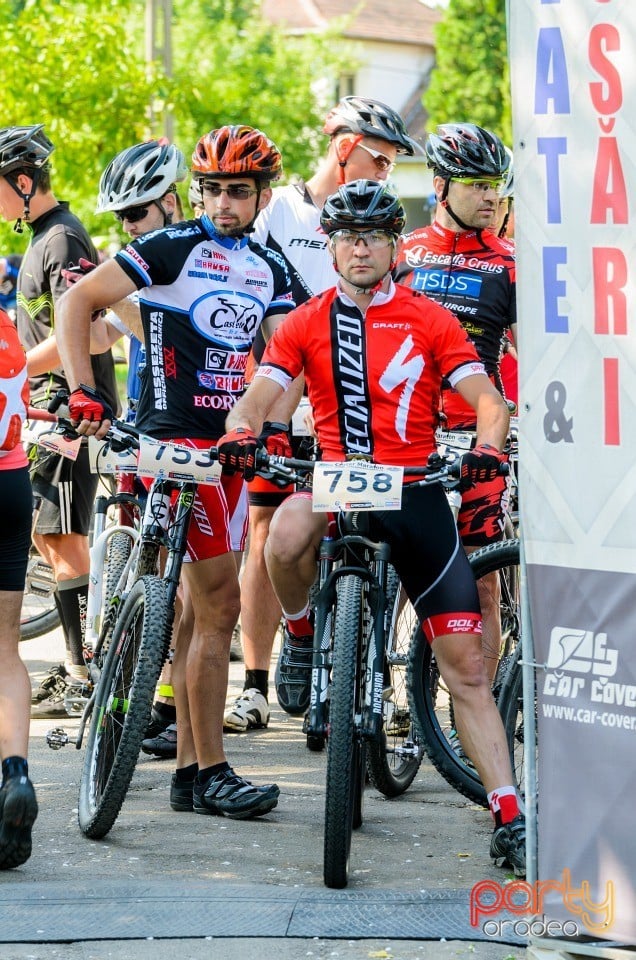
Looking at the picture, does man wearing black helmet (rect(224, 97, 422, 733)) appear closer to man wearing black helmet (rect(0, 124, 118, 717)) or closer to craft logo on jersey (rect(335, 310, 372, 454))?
man wearing black helmet (rect(0, 124, 118, 717))

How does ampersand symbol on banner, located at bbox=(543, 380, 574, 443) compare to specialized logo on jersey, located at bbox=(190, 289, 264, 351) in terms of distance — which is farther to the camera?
specialized logo on jersey, located at bbox=(190, 289, 264, 351)

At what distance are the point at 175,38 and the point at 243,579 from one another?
4468 cm

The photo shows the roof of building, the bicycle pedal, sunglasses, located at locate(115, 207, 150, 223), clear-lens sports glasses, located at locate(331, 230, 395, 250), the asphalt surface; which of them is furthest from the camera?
the roof of building

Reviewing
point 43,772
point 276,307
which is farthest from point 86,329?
point 43,772

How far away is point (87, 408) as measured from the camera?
16.6 ft

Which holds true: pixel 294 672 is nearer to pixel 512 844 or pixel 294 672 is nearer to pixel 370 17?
pixel 512 844

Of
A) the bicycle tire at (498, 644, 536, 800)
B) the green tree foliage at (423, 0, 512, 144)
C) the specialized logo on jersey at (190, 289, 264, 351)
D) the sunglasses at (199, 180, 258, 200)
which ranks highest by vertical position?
the green tree foliage at (423, 0, 512, 144)

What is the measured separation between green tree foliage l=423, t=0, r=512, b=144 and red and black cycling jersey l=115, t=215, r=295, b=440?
141 ft

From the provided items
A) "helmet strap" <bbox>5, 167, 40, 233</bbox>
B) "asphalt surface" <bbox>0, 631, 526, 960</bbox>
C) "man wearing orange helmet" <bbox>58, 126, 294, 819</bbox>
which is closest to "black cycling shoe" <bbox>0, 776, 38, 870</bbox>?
"asphalt surface" <bbox>0, 631, 526, 960</bbox>

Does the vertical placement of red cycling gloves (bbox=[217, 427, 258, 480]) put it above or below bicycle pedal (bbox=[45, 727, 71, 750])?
above

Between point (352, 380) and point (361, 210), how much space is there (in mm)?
558

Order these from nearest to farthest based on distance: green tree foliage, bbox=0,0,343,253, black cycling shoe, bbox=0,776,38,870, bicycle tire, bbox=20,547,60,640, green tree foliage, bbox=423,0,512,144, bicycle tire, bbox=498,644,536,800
→ black cycling shoe, bbox=0,776,38,870 < bicycle tire, bbox=498,644,536,800 < bicycle tire, bbox=20,547,60,640 < green tree foliage, bbox=0,0,343,253 < green tree foliage, bbox=423,0,512,144

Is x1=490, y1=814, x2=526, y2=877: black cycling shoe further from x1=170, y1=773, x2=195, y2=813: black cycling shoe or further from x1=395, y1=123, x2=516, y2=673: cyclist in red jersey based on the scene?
x1=395, y1=123, x2=516, y2=673: cyclist in red jersey

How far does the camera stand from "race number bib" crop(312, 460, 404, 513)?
15.4 ft
